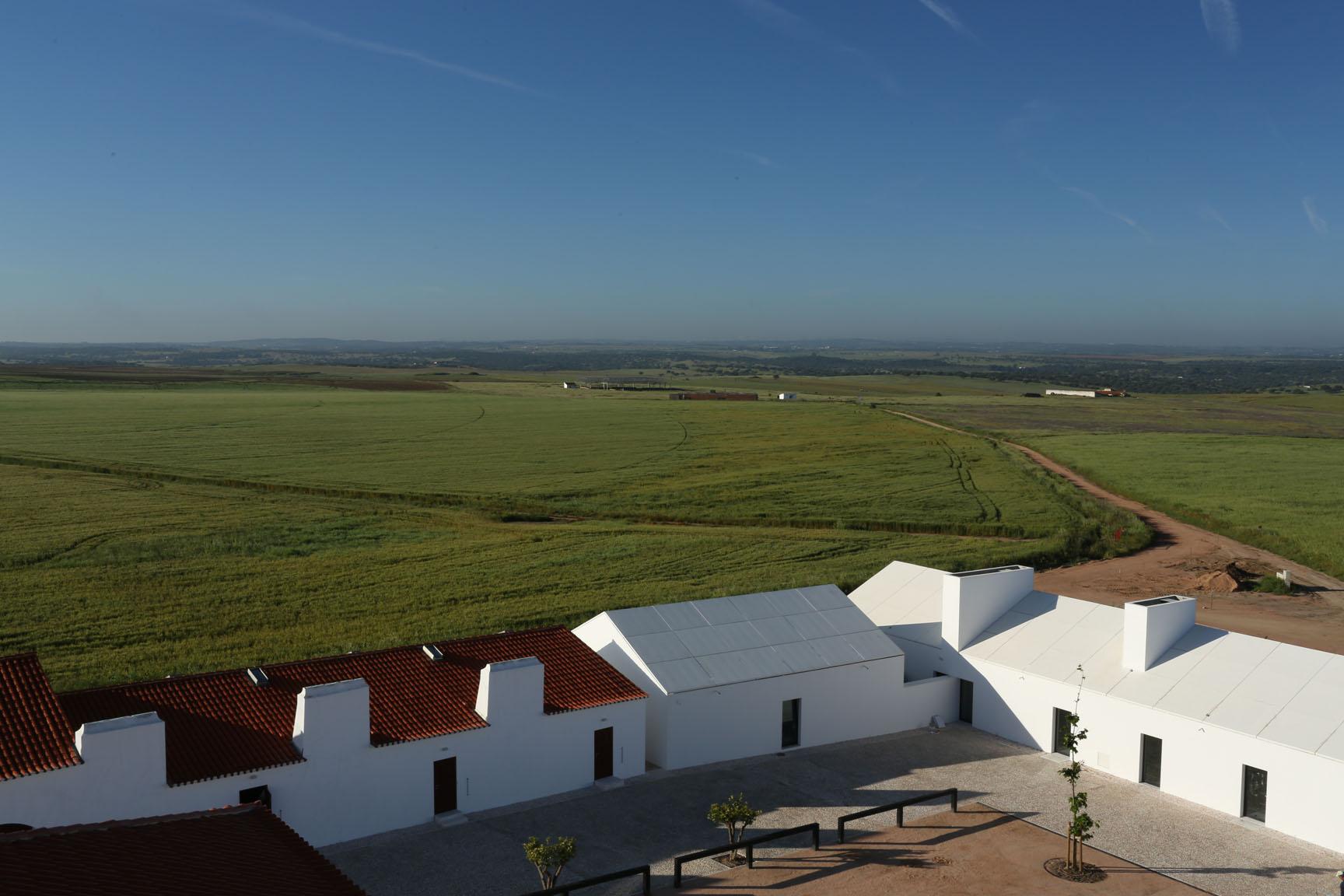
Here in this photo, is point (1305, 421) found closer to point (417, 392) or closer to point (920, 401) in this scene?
point (920, 401)

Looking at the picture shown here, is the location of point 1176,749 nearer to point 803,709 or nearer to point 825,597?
point 803,709


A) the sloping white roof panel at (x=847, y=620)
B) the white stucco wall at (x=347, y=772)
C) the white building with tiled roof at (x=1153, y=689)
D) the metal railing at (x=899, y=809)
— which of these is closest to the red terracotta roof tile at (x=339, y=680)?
the white stucco wall at (x=347, y=772)

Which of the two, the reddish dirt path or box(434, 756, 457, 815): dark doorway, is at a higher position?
box(434, 756, 457, 815): dark doorway

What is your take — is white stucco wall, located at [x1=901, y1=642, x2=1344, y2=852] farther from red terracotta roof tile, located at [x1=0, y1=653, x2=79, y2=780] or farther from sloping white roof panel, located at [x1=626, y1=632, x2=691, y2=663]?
red terracotta roof tile, located at [x1=0, y1=653, x2=79, y2=780]

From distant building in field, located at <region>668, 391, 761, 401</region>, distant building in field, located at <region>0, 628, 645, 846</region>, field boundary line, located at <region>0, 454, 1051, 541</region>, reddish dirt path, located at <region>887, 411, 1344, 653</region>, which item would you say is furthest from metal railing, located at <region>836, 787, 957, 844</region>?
distant building in field, located at <region>668, 391, 761, 401</region>

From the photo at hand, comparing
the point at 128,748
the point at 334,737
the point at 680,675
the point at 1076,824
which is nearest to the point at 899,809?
the point at 1076,824

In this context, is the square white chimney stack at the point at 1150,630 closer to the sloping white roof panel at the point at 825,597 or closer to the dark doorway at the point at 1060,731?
the dark doorway at the point at 1060,731

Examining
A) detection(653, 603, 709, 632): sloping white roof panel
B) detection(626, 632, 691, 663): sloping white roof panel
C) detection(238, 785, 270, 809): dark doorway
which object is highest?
detection(653, 603, 709, 632): sloping white roof panel
